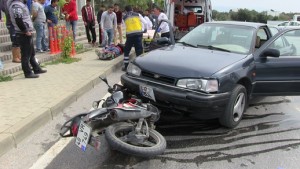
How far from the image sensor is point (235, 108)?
Answer: 4.92 metres

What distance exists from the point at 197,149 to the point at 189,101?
2.02 ft

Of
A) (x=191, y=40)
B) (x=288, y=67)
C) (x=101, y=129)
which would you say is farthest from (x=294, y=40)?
(x=101, y=129)

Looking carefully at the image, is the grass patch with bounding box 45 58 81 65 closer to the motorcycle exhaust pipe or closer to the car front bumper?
the car front bumper

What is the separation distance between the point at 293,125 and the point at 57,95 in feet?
13.0

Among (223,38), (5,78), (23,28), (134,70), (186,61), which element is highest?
(23,28)

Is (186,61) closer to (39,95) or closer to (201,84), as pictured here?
(201,84)

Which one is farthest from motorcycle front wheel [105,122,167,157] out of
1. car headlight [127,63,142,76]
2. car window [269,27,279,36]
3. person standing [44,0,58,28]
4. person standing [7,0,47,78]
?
person standing [44,0,58,28]

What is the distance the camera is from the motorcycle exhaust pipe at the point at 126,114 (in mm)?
3772

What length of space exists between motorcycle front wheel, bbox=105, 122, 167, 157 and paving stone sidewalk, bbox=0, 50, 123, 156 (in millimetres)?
1361

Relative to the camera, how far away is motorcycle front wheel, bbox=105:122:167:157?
11.7 feet

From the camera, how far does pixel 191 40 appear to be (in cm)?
601

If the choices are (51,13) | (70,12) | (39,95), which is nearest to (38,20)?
(51,13)

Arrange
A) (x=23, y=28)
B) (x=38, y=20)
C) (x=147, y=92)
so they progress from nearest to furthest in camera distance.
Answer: (x=147, y=92) → (x=23, y=28) → (x=38, y=20)

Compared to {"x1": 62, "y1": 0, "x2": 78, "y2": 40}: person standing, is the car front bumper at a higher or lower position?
lower
